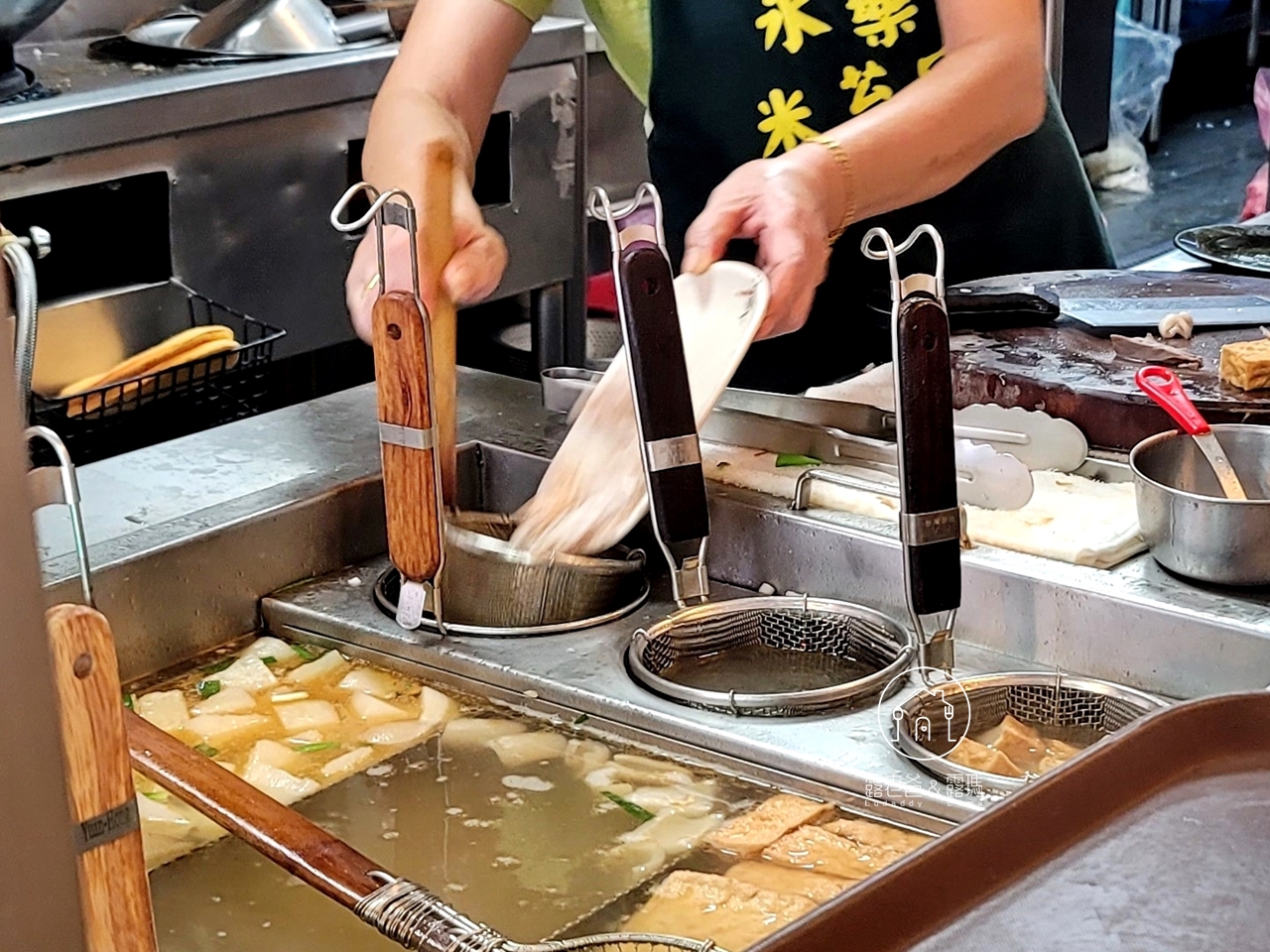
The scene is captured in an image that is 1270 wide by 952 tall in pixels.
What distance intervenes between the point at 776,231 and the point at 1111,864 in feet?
2.80

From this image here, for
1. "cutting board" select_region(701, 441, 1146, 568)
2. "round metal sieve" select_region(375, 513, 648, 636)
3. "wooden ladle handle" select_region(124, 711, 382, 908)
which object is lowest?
"round metal sieve" select_region(375, 513, 648, 636)

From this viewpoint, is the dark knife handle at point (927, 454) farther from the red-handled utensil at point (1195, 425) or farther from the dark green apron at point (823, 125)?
the dark green apron at point (823, 125)

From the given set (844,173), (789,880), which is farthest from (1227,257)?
(789,880)

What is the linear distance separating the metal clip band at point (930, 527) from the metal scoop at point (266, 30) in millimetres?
1987

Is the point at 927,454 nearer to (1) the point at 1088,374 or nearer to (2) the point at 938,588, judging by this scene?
(2) the point at 938,588

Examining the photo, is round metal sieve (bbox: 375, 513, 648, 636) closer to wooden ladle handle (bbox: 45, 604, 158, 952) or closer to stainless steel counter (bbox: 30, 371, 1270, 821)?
stainless steel counter (bbox: 30, 371, 1270, 821)

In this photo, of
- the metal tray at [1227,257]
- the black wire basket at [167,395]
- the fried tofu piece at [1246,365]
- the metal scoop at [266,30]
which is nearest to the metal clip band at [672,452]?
the fried tofu piece at [1246,365]

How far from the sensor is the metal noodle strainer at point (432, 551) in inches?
50.1

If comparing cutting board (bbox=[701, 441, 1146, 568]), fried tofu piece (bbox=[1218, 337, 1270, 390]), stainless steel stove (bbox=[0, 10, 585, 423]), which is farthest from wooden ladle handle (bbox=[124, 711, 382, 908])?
stainless steel stove (bbox=[0, 10, 585, 423])

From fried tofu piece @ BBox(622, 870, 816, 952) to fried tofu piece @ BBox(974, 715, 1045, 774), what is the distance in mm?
212

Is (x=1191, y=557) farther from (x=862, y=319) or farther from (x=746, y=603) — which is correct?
(x=862, y=319)

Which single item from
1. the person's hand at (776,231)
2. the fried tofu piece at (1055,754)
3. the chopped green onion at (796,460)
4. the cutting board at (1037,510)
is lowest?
the fried tofu piece at (1055,754)

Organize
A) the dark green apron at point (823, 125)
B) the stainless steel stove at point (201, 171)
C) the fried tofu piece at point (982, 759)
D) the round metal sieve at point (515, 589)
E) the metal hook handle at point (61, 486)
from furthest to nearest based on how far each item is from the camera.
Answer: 1. the stainless steel stove at point (201, 171)
2. the dark green apron at point (823, 125)
3. the round metal sieve at point (515, 589)
4. the fried tofu piece at point (982, 759)
5. the metal hook handle at point (61, 486)

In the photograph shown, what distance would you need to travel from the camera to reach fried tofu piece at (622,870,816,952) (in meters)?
0.98
